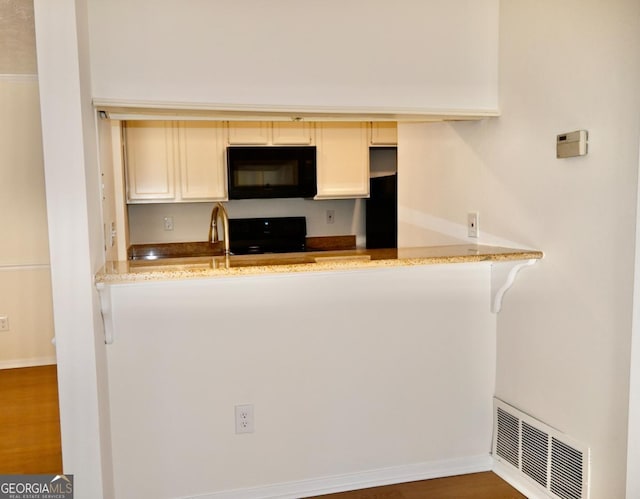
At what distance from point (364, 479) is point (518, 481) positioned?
688 mm

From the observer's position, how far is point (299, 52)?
2.12 m

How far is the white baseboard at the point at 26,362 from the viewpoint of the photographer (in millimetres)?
4305

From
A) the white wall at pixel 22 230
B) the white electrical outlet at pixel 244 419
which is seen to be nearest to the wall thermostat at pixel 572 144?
the white electrical outlet at pixel 244 419

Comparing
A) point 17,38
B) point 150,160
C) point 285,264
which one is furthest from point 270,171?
point 285,264

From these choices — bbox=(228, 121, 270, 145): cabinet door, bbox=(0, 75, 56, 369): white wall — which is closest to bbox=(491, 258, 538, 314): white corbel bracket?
bbox=(228, 121, 270, 145): cabinet door

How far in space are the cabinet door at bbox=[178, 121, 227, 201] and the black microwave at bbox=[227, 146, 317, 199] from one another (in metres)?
0.19

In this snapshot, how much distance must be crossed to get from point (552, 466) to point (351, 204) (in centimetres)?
330

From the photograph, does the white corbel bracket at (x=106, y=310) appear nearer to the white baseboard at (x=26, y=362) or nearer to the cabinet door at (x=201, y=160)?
the cabinet door at (x=201, y=160)

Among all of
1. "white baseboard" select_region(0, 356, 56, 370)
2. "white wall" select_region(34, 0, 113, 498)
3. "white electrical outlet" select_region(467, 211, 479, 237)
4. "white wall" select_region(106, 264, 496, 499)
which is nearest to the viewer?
"white wall" select_region(34, 0, 113, 498)

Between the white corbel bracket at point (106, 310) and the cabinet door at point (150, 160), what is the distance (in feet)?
7.51

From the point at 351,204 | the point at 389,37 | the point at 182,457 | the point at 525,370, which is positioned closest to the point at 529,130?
the point at 389,37

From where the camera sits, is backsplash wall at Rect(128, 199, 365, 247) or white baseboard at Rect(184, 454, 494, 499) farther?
backsplash wall at Rect(128, 199, 365, 247)

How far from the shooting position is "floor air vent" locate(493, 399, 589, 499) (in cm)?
195

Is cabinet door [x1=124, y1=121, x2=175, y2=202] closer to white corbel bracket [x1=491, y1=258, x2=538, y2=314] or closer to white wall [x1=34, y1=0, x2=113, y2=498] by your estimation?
white wall [x1=34, y1=0, x2=113, y2=498]
